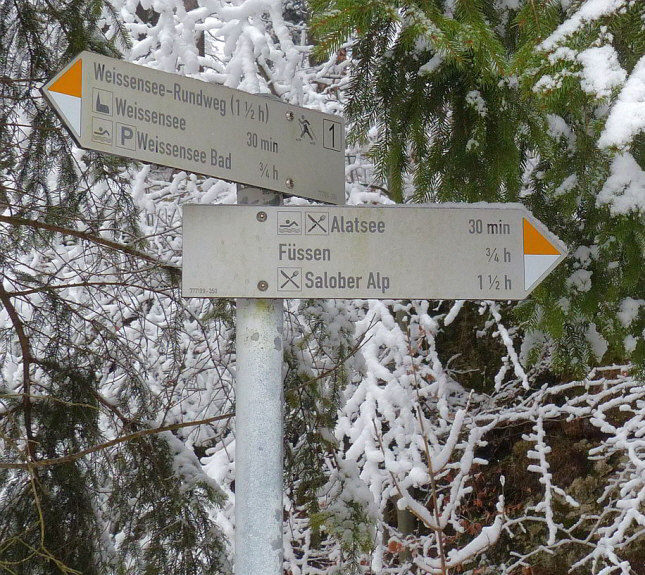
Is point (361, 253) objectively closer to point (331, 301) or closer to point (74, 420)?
point (331, 301)

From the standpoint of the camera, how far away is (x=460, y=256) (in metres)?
1.67

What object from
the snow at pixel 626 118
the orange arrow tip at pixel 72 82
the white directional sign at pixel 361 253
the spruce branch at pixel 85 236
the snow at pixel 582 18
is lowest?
the white directional sign at pixel 361 253

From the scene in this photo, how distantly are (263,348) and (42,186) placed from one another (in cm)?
202

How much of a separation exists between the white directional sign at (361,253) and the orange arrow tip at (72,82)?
317 millimetres

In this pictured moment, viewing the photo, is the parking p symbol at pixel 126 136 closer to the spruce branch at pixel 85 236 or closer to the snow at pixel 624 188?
the snow at pixel 624 188

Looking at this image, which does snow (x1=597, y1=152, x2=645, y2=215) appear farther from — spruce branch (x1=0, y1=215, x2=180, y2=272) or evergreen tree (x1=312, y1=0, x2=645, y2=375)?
spruce branch (x1=0, y1=215, x2=180, y2=272)

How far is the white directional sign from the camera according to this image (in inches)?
63.4

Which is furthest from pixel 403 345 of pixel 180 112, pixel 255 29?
pixel 180 112

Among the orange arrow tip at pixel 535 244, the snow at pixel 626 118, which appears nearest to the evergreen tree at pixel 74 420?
the orange arrow tip at pixel 535 244

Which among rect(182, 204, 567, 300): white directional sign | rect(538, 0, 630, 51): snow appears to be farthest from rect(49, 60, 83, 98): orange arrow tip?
rect(538, 0, 630, 51): snow

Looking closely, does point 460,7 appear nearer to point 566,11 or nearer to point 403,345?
point 566,11

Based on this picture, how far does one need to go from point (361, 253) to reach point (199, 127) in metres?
0.44

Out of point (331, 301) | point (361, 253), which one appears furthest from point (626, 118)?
point (331, 301)

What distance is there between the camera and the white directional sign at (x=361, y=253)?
1.61 m
